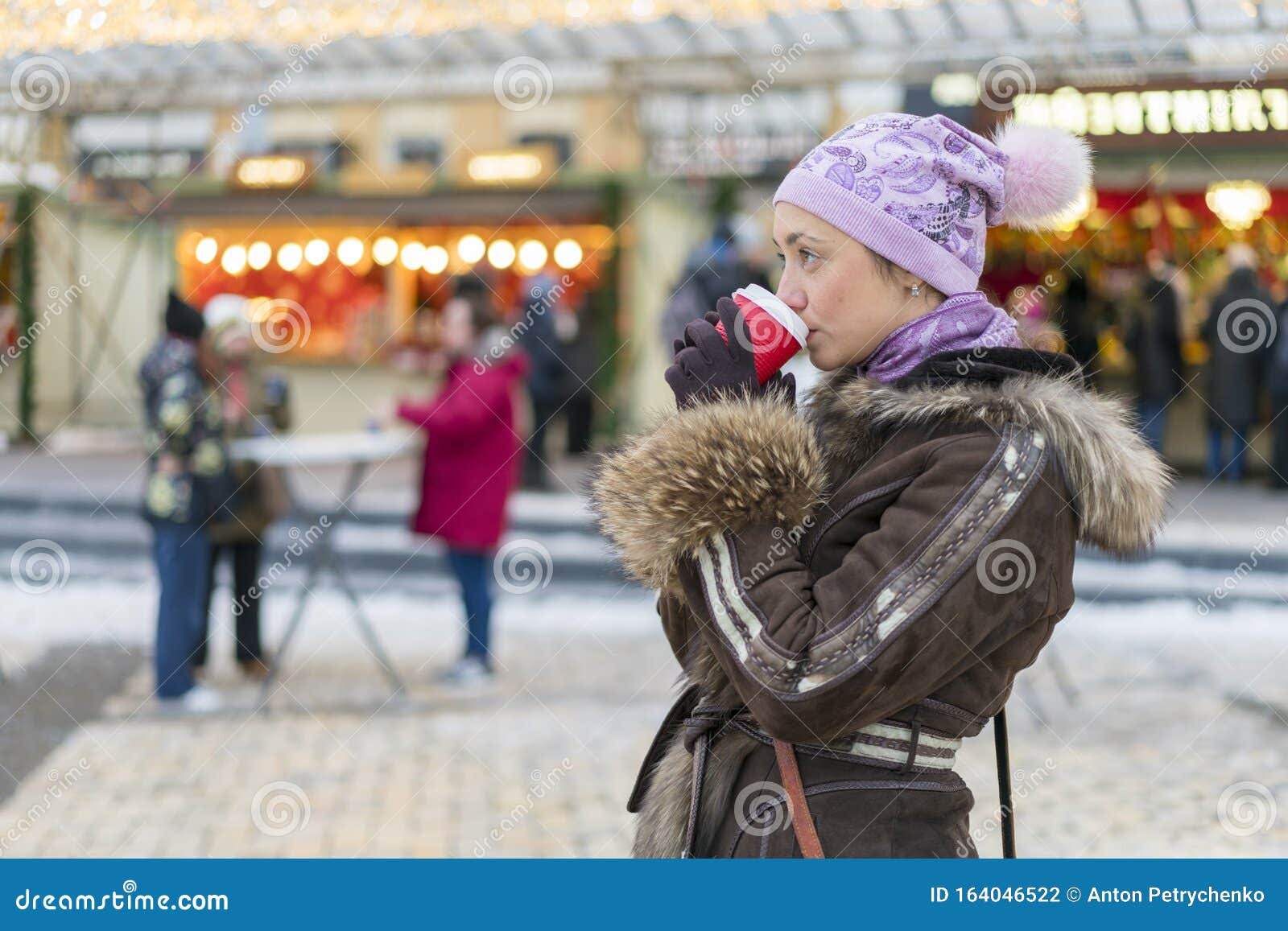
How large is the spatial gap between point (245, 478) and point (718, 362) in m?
5.54

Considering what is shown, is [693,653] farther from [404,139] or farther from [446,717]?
[404,139]

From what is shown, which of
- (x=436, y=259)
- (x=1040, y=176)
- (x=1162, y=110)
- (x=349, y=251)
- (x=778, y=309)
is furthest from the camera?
(x=349, y=251)

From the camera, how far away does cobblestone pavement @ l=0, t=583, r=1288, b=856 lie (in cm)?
507

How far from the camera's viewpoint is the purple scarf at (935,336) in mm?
1834

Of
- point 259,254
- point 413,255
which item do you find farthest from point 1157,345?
point 259,254

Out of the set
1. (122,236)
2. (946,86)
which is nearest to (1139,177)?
(946,86)
